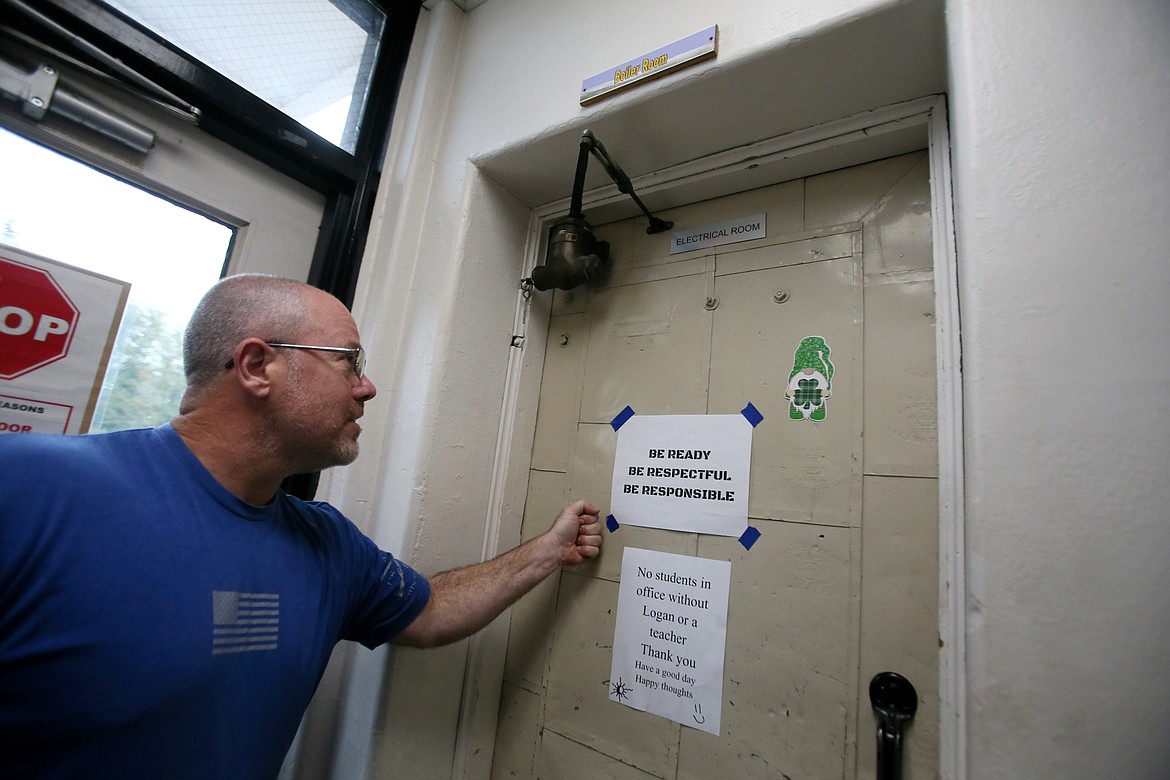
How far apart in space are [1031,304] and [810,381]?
16.2 inches

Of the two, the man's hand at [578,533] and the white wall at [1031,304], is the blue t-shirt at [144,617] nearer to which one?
the white wall at [1031,304]

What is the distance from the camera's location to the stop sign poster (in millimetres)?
880

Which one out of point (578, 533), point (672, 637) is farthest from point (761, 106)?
point (672, 637)

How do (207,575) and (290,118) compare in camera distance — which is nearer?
(207,575)

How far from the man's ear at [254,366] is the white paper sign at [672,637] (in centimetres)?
79

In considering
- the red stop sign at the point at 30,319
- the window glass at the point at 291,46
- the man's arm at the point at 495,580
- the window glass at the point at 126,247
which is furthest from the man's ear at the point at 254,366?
the window glass at the point at 291,46

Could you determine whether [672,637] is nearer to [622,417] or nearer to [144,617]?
[622,417]

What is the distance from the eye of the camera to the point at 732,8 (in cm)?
94

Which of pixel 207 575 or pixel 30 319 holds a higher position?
pixel 30 319

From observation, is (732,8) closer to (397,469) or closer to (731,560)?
(731,560)

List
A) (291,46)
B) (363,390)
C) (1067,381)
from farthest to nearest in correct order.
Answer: (291,46), (363,390), (1067,381)

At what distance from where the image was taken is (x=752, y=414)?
104cm

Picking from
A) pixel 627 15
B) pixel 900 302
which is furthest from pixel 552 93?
pixel 900 302

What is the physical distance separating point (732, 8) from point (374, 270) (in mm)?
1003
